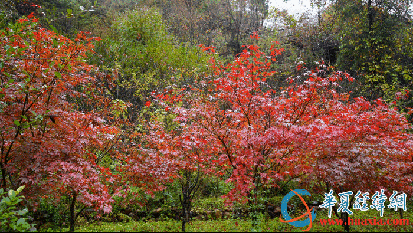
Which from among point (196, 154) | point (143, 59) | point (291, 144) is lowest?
point (196, 154)

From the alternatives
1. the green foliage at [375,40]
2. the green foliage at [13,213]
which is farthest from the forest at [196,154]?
the green foliage at [375,40]

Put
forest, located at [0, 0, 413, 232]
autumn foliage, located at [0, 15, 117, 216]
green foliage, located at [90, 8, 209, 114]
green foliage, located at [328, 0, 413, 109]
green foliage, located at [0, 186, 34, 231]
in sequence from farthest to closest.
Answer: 1. green foliage, located at [328, 0, 413, 109]
2. green foliage, located at [90, 8, 209, 114]
3. forest, located at [0, 0, 413, 232]
4. autumn foliage, located at [0, 15, 117, 216]
5. green foliage, located at [0, 186, 34, 231]

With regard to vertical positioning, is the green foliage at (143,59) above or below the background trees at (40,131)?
above

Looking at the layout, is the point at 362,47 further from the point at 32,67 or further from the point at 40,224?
the point at 40,224

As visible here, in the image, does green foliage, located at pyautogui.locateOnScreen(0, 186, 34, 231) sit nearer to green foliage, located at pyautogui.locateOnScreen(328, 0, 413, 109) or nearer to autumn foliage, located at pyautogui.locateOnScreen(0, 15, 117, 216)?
autumn foliage, located at pyautogui.locateOnScreen(0, 15, 117, 216)

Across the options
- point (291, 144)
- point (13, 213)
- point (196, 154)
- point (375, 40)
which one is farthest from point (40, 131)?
point (375, 40)

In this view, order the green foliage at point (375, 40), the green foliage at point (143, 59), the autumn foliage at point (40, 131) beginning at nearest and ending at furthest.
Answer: the autumn foliage at point (40, 131) → the green foliage at point (143, 59) → the green foliage at point (375, 40)

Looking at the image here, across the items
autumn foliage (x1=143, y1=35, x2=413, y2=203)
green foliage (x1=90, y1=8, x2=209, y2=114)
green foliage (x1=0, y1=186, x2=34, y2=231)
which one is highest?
green foliage (x1=90, y1=8, x2=209, y2=114)

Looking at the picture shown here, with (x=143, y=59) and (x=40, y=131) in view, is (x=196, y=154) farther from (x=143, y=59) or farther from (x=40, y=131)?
(x=143, y=59)

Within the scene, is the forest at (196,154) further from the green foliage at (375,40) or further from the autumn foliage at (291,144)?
the green foliage at (375,40)

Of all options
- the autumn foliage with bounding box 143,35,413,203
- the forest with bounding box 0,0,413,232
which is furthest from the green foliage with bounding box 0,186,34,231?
the autumn foliage with bounding box 143,35,413,203

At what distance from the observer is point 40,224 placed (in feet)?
20.1

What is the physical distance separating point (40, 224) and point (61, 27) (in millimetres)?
13454

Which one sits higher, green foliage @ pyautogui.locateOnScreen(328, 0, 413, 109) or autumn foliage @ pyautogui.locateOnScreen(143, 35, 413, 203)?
green foliage @ pyautogui.locateOnScreen(328, 0, 413, 109)
